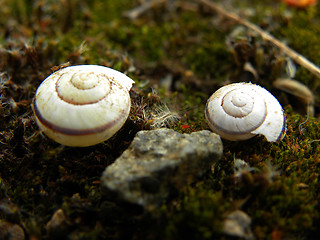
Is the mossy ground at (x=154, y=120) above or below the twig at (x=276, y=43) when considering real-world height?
below

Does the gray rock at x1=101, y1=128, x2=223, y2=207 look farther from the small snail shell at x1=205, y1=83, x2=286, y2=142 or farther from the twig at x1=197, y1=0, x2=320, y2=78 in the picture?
the twig at x1=197, y1=0, x2=320, y2=78

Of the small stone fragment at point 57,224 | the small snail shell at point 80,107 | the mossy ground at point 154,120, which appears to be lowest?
the small stone fragment at point 57,224

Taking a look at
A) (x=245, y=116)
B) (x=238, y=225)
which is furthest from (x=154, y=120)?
(x=238, y=225)

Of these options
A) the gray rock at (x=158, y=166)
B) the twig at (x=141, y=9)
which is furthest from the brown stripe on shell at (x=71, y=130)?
the twig at (x=141, y=9)

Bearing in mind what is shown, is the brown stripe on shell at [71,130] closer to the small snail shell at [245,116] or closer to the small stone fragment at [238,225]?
the small snail shell at [245,116]

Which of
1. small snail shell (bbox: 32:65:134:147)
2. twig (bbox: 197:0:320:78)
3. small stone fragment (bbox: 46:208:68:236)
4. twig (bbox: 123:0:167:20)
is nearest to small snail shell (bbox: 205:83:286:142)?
small snail shell (bbox: 32:65:134:147)

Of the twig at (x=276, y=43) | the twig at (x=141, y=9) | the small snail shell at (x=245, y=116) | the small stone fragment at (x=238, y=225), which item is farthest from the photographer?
the twig at (x=141, y=9)

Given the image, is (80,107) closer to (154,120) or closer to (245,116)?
(154,120)

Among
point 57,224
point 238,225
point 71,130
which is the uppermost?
point 71,130
